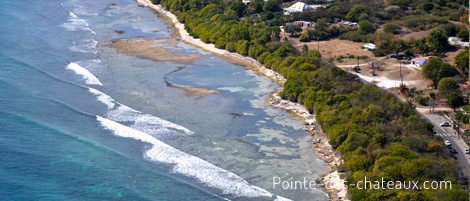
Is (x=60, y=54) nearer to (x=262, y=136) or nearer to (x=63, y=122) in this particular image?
(x=63, y=122)

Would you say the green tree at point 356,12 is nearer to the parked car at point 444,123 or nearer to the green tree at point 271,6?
the green tree at point 271,6

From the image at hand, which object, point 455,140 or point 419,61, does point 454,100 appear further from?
point 419,61

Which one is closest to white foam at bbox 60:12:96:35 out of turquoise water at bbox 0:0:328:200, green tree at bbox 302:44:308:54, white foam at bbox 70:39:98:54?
white foam at bbox 70:39:98:54

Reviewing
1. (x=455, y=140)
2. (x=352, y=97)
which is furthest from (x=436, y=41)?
(x=455, y=140)

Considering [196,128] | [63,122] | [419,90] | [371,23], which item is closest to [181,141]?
[196,128]

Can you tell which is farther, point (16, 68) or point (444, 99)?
point (16, 68)

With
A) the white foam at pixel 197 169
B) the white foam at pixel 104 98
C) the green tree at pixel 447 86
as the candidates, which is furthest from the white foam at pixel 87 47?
the green tree at pixel 447 86

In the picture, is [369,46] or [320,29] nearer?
[369,46]
